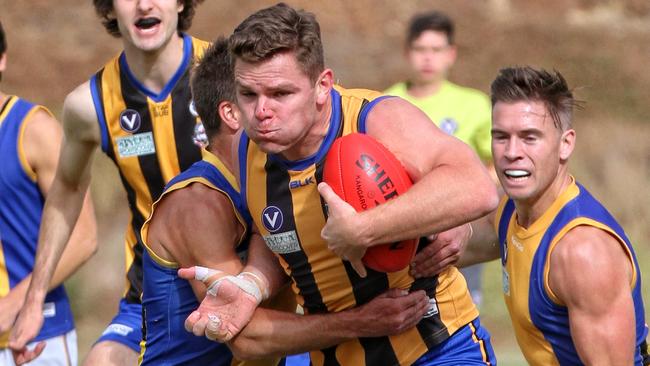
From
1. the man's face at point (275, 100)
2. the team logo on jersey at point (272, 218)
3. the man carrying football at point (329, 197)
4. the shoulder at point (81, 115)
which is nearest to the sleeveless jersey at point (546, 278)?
the man carrying football at point (329, 197)

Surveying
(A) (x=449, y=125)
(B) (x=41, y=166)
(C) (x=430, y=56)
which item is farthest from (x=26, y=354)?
(C) (x=430, y=56)

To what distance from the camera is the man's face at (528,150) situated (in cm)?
523

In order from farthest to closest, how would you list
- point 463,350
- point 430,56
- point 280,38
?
point 430,56 → point 463,350 → point 280,38

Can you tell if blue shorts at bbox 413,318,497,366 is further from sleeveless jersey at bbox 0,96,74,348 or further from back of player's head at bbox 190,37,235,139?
sleeveless jersey at bbox 0,96,74,348

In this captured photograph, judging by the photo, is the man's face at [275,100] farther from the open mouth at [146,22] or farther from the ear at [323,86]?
the open mouth at [146,22]

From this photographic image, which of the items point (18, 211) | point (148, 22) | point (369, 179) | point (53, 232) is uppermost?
point (148, 22)

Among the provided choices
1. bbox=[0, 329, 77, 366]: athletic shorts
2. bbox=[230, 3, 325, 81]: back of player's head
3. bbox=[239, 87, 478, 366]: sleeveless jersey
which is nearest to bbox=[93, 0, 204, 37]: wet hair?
bbox=[0, 329, 77, 366]: athletic shorts

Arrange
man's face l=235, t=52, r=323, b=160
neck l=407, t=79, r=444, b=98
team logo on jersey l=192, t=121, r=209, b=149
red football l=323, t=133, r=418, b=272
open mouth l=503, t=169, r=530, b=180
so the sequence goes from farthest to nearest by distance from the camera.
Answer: neck l=407, t=79, r=444, b=98 < team logo on jersey l=192, t=121, r=209, b=149 < open mouth l=503, t=169, r=530, b=180 < man's face l=235, t=52, r=323, b=160 < red football l=323, t=133, r=418, b=272

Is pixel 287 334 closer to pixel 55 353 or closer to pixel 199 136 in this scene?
pixel 199 136

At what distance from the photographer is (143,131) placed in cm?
647

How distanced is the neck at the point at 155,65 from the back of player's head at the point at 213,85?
126cm

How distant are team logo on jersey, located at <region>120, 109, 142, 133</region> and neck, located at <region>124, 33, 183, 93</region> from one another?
17 centimetres

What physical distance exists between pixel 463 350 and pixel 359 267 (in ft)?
2.61

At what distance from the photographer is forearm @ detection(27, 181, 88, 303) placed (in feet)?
21.0
